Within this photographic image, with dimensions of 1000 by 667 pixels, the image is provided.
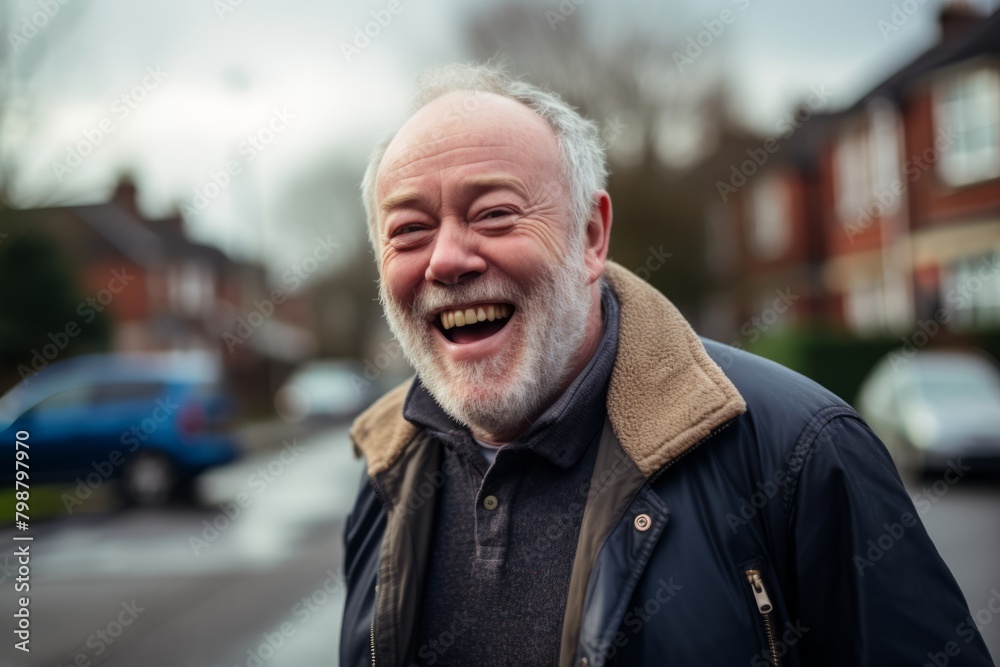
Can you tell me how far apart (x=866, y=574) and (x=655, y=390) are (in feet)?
1.93

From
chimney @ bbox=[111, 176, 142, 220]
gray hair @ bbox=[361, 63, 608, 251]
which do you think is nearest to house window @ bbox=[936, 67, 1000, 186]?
gray hair @ bbox=[361, 63, 608, 251]

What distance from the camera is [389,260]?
2180 millimetres

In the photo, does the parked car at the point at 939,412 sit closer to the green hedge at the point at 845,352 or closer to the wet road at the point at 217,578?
the wet road at the point at 217,578

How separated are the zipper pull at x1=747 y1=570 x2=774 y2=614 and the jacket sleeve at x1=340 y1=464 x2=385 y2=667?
3.10 feet

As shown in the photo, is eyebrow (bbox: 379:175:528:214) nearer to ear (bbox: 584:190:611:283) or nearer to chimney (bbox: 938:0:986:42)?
ear (bbox: 584:190:611:283)

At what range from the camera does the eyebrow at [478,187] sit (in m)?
2.04

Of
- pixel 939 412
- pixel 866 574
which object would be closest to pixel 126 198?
pixel 939 412

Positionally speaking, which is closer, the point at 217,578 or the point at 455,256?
the point at 455,256

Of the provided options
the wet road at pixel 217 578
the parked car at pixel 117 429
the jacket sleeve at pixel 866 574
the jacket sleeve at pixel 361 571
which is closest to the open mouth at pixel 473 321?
the jacket sleeve at pixel 361 571

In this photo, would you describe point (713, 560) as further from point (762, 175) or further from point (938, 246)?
point (762, 175)

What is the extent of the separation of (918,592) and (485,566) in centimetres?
92

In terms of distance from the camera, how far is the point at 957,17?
23719 mm

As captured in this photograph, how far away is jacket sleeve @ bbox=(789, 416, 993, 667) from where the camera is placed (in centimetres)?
162

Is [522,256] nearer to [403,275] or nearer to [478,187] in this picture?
[478,187]
